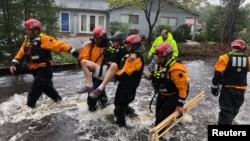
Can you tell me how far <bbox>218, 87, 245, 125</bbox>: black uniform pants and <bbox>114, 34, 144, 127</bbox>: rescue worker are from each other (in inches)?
64.6

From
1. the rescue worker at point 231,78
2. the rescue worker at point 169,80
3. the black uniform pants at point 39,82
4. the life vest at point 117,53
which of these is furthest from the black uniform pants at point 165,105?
the black uniform pants at point 39,82

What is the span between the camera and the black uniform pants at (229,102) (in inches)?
223

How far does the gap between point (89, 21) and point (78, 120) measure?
23895mm

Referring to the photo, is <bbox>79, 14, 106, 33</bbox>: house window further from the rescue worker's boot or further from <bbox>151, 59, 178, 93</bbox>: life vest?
<bbox>151, 59, 178, 93</bbox>: life vest

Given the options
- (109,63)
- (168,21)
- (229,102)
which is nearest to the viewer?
(229,102)

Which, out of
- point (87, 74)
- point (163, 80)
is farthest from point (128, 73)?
point (87, 74)

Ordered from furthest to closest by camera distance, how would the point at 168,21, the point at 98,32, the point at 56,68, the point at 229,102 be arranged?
the point at 168,21, the point at 56,68, the point at 98,32, the point at 229,102

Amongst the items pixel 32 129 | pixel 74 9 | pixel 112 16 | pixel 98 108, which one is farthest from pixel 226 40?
pixel 32 129

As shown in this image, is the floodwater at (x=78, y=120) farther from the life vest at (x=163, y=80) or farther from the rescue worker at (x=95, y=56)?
the life vest at (x=163, y=80)

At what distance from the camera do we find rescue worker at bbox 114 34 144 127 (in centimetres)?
561

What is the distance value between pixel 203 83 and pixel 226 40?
11812mm

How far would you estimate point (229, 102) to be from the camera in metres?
5.74

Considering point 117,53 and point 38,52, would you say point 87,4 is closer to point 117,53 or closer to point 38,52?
point 38,52

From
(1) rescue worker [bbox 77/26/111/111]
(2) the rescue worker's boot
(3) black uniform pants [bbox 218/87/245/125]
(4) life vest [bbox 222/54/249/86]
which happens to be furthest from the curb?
(4) life vest [bbox 222/54/249/86]
